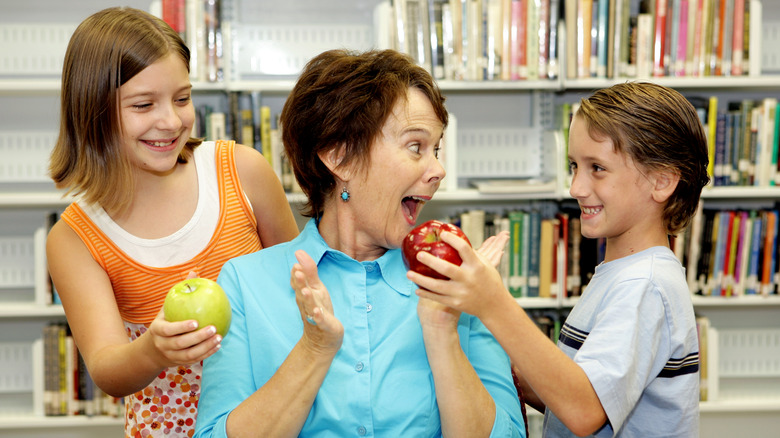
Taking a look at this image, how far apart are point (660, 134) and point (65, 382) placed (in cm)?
264

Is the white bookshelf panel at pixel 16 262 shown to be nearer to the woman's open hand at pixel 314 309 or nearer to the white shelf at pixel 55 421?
the white shelf at pixel 55 421

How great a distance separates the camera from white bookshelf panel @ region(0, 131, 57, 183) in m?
3.20

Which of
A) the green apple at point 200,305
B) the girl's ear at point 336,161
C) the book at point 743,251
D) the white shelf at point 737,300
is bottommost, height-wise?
the white shelf at point 737,300

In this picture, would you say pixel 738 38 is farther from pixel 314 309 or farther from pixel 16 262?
pixel 16 262

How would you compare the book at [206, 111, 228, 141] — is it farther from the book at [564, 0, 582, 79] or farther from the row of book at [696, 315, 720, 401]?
the row of book at [696, 315, 720, 401]

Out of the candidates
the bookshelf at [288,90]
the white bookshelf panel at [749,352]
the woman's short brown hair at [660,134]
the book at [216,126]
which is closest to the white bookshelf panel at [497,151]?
the bookshelf at [288,90]

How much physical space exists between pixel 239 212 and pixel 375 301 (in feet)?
1.72

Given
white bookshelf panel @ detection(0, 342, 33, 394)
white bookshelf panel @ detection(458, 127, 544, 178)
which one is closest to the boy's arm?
white bookshelf panel @ detection(458, 127, 544, 178)

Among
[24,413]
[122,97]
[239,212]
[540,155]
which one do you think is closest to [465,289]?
[239,212]

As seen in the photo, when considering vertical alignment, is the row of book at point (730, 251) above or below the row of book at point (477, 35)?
below

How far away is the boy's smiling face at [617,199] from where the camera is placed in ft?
4.70

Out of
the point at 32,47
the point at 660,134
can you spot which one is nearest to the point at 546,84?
the point at 660,134

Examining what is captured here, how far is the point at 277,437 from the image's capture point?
1159 mm

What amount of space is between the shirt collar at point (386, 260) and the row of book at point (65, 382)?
6.49 ft
